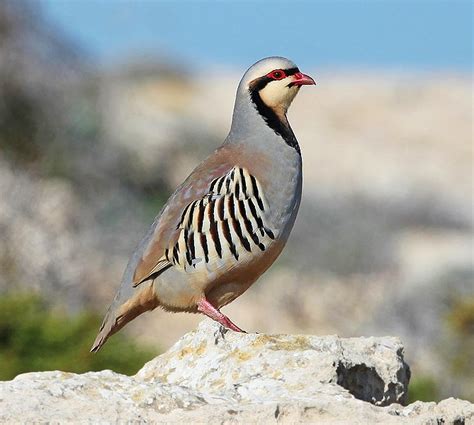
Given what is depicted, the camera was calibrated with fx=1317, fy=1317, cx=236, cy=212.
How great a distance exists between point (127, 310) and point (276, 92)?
1.47 metres


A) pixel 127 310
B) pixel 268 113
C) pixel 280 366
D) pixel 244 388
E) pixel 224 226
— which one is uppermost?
pixel 268 113

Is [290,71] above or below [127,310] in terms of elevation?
above

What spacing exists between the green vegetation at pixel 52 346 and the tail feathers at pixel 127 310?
7.12 feet

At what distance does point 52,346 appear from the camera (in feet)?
33.4

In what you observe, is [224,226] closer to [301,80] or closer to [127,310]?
[127,310]

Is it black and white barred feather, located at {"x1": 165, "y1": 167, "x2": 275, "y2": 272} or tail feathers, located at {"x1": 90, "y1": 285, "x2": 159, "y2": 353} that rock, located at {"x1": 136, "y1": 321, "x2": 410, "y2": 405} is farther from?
tail feathers, located at {"x1": 90, "y1": 285, "x2": 159, "y2": 353}

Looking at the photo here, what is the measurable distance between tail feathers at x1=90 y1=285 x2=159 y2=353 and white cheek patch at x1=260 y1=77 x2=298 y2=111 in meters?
1.23

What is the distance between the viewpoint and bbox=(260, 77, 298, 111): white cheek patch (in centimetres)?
734

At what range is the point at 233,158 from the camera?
7.17 meters

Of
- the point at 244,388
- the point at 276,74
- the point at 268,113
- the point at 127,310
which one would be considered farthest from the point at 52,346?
the point at 244,388

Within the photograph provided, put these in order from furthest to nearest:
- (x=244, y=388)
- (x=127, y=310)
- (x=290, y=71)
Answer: (x=290, y=71) < (x=127, y=310) < (x=244, y=388)

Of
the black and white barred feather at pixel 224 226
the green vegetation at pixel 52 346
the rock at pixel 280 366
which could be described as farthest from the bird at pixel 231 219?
the green vegetation at pixel 52 346

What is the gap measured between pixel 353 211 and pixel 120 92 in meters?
5.28

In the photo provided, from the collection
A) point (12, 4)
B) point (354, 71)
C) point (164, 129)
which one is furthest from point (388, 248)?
point (354, 71)
